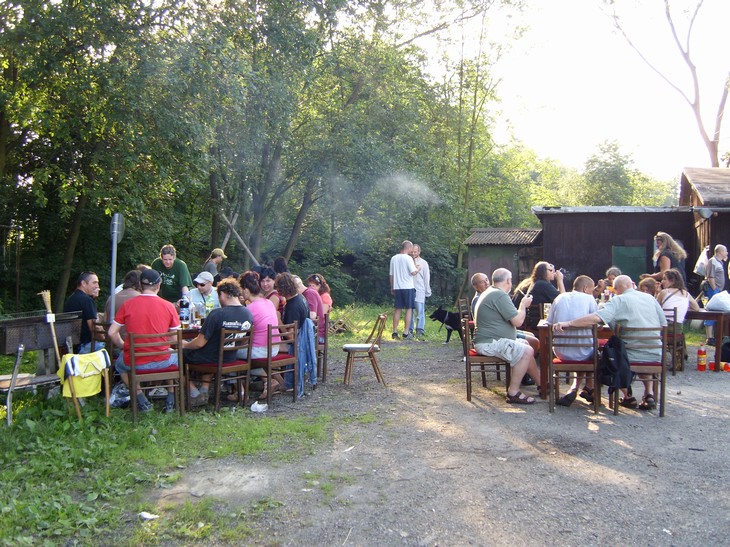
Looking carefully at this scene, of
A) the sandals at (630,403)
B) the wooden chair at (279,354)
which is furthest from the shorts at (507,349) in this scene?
the wooden chair at (279,354)

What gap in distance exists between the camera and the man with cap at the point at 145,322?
20.4 feet

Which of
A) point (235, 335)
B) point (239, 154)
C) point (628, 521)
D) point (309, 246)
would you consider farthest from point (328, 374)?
point (309, 246)

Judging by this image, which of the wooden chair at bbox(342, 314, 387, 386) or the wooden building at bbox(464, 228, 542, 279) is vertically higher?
the wooden building at bbox(464, 228, 542, 279)

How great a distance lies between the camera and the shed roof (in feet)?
46.3

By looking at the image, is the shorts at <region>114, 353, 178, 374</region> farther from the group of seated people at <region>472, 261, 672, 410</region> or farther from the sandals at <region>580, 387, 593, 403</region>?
the sandals at <region>580, 387, 593, 403</region>

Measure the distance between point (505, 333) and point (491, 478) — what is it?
98.1 inches

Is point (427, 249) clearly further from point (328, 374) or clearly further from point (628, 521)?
point (628, 521)

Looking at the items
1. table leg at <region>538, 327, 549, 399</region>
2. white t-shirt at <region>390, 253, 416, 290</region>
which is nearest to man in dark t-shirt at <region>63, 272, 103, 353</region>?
table leg at <region>538, 327, 549, 399</region>

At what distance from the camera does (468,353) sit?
687 centimetres

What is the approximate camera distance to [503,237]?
2189 centimetres

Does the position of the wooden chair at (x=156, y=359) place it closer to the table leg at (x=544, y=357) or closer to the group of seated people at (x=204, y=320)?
the group of seated people at (x=204, y=320)

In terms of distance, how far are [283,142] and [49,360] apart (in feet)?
37.5

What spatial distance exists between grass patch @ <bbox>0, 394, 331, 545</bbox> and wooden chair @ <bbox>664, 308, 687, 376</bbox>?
15.5 ft

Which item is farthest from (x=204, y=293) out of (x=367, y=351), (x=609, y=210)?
(x=609, y=210)
